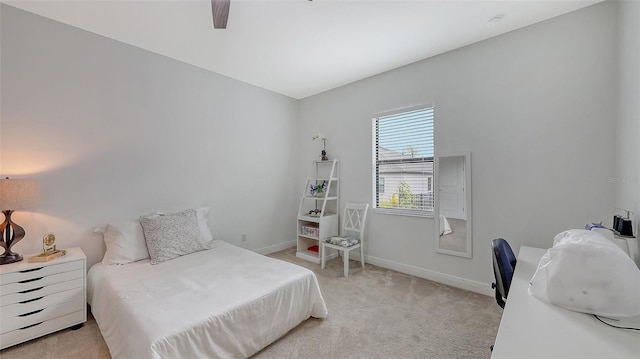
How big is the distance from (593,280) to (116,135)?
3706mm

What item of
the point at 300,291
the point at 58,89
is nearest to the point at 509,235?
the point at 300,291

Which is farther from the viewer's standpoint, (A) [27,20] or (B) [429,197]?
(B) [429,197]

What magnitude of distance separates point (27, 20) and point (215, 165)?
2.05 meters

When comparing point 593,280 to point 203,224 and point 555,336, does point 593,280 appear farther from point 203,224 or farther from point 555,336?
point 203,224

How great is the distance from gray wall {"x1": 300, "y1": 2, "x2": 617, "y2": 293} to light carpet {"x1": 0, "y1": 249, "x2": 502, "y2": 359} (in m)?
0.47

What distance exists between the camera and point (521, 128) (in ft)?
7.77

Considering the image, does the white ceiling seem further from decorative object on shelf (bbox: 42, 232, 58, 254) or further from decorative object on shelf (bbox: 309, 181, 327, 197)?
decorative object on shelf (bbox: 42, 232, 58, 254)

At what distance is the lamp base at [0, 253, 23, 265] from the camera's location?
1873 millimetres

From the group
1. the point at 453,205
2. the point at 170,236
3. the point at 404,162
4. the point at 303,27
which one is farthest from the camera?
the point at 404,162

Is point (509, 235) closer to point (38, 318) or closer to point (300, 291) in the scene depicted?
point (300, 291)

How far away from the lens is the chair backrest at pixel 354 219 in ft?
11.4

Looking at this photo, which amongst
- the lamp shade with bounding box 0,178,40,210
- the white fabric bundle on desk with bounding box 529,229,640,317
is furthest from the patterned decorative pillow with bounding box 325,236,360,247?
the lamp shade with bounding box 0,178,40,210

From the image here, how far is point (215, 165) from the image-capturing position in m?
3.39

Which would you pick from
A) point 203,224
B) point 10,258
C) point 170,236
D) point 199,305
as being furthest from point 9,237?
point 199,305
